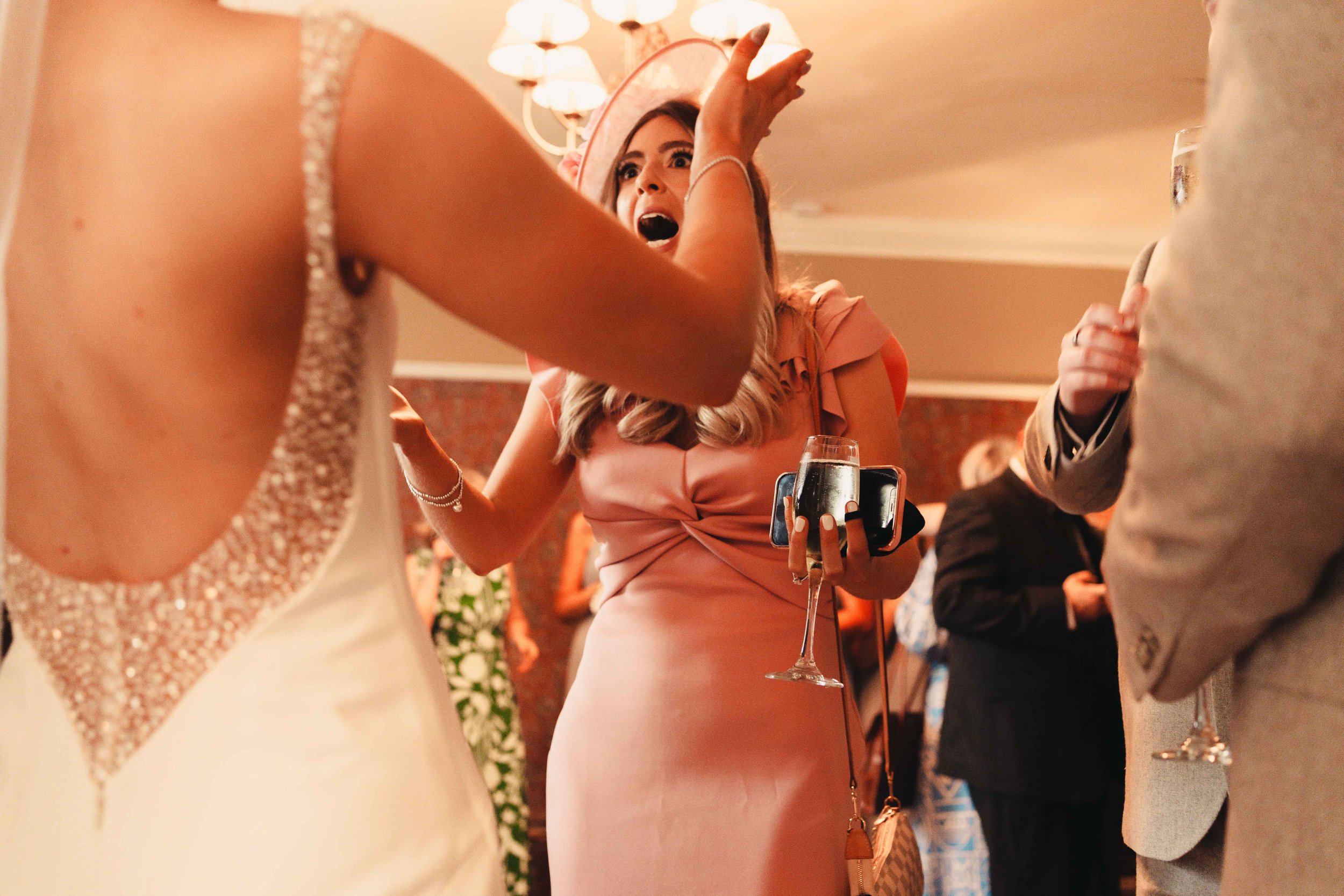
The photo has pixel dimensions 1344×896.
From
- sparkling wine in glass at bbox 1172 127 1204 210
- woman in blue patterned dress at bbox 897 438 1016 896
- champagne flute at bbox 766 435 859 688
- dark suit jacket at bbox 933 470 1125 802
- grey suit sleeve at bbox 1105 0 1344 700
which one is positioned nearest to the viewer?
grey suit sleeve at bbox 1105 0 1344 700

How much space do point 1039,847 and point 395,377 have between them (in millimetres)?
4747

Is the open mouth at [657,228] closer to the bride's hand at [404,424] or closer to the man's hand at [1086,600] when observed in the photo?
the bride's hand at [404,424]

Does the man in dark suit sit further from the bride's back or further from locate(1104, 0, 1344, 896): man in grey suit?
the bride's back

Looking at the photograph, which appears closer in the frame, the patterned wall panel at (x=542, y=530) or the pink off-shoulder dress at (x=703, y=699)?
the pink off-shoulder dress at (x=703, y=699)

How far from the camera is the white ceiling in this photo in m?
4.18

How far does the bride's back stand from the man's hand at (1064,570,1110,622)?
300 cm

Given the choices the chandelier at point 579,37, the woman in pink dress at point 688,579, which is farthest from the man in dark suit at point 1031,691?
the woman in pink dress at point 688,579

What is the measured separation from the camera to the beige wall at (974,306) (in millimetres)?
6938

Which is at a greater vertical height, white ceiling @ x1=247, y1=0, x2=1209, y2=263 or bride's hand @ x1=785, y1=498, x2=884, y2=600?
white ceiling @ x1=247, y1=0, x2=1209, y2=263

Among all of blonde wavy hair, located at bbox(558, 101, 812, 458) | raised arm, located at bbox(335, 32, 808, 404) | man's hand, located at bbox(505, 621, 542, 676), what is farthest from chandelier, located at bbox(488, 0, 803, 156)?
man's hand, located at bbox(505, 621, 542, 676)

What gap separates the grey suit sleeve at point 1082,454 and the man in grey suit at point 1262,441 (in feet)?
1.71

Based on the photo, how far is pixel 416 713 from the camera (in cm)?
87

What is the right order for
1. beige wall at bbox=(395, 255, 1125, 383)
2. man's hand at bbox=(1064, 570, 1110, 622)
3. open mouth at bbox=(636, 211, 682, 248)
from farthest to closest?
beige wall at bbox=(395, 255, 1125, 383) → man's hand at bbox=(1064, 570, 1110, 622) → open mouth at bbox=(636, 211, 682, 248)

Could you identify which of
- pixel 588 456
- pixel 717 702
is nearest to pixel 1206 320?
pixel 717 702
